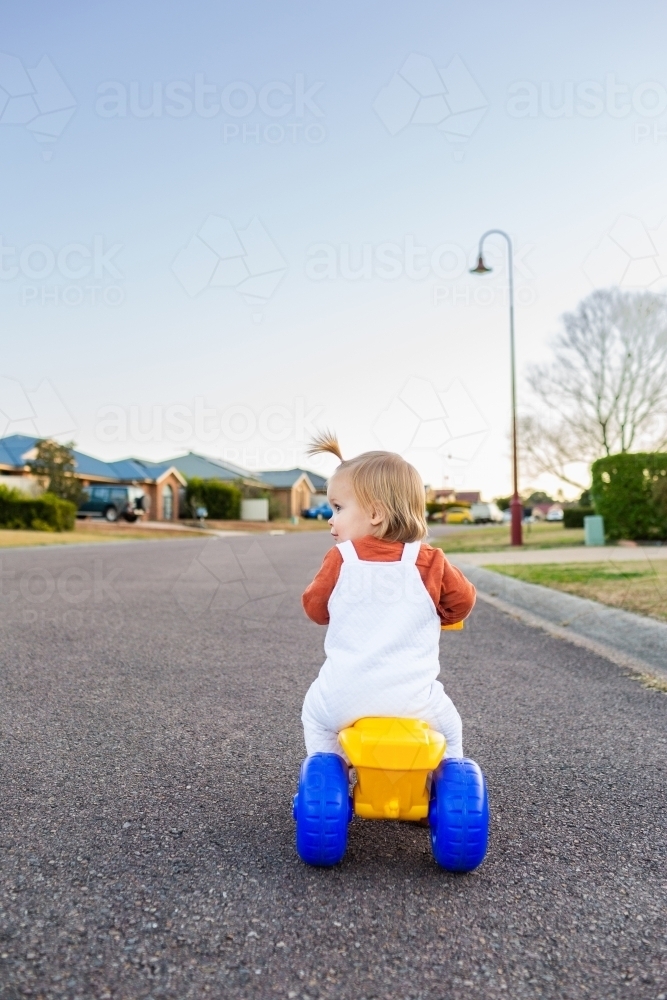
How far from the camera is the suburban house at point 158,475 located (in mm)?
44119

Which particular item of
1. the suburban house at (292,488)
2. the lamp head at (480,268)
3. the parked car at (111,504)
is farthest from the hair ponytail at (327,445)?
the suburban house at (292,488)

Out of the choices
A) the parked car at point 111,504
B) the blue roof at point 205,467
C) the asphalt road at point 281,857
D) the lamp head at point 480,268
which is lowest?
the asphalt road at point 281,857

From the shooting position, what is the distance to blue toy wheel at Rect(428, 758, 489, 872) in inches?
91.1

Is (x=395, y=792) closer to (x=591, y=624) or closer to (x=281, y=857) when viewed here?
(x=281, y=857)

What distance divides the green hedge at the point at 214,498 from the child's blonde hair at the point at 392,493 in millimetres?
51382

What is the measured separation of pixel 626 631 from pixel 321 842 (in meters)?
4.79

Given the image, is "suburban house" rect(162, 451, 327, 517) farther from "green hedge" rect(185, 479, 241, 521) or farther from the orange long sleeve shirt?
the orange long sleeve shirt

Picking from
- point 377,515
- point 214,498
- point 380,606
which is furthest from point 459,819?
point 214,498

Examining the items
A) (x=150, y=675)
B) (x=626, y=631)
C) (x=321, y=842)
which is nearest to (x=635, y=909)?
(x=321, y=842)

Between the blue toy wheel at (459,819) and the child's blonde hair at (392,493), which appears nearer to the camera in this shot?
the blue toy wheel at (459,819)

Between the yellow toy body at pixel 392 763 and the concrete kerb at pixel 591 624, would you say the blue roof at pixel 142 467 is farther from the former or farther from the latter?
the yellow toy body at pixel 392 763

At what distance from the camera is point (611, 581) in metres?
9.52

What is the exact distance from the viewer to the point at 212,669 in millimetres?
5387

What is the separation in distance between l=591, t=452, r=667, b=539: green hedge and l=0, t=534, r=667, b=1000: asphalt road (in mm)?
15725
